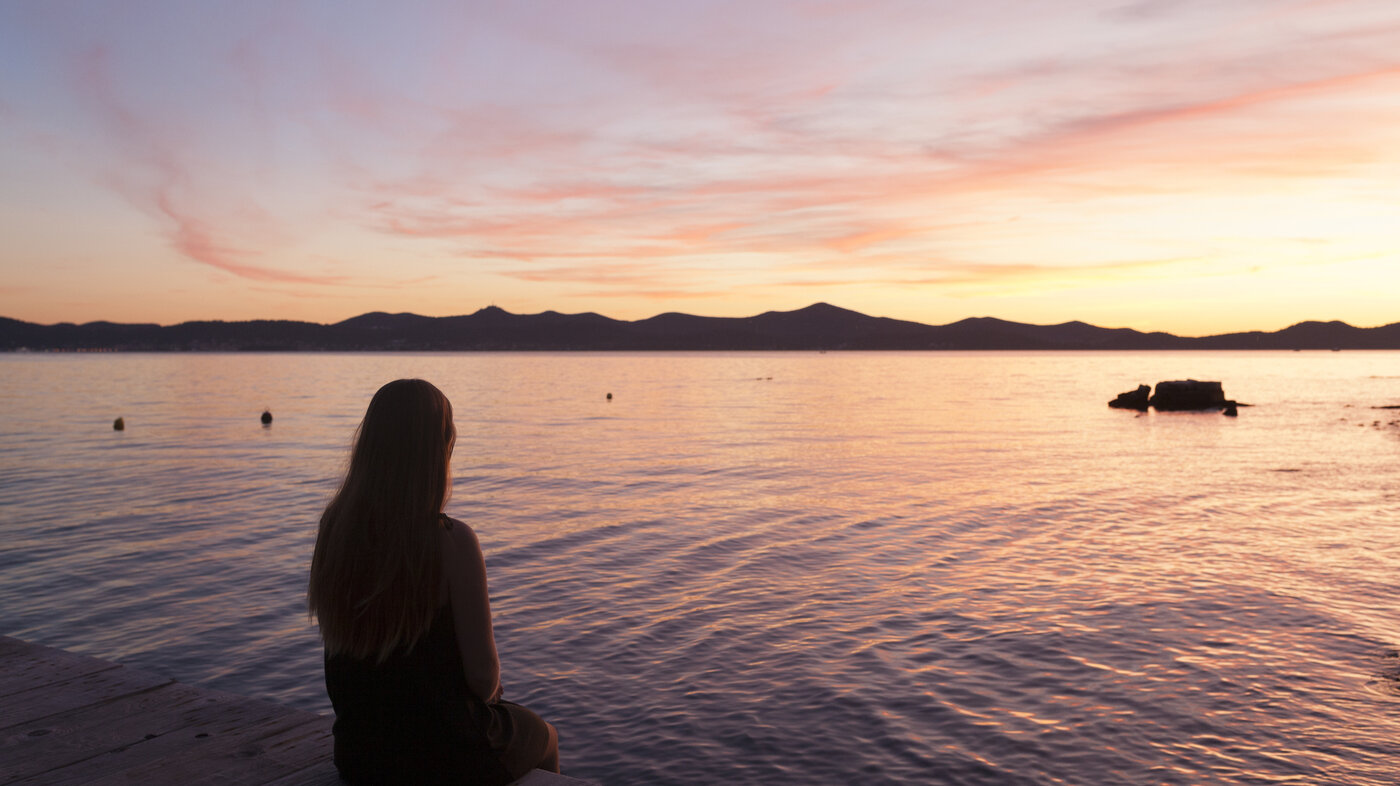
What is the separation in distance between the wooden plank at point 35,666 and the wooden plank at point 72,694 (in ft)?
0.42

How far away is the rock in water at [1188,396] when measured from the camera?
212ft

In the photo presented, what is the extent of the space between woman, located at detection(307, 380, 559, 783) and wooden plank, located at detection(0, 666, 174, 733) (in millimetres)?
3517

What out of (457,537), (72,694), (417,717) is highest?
(457,537)

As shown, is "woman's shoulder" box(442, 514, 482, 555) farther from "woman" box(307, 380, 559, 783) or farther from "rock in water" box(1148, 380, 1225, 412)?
"rock in water" box(1148, 380, 1225, 412)

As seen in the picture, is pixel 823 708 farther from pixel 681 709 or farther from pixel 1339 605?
pixel 1339 605

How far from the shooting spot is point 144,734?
20.3 feet

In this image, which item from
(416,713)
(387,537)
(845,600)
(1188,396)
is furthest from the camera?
(1188,396)

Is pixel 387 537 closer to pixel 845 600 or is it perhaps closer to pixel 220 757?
pixel 220 757

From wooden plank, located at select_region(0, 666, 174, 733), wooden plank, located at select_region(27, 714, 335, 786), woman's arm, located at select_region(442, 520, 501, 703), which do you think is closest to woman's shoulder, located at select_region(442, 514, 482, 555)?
woman's arm, located at select_region(442, 520, 501, 703)

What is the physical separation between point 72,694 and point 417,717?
14.4 feet

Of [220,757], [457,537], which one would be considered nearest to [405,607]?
[457,537]

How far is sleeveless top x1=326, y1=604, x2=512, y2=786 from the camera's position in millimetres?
4520

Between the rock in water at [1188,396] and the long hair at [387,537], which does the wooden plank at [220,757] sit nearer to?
the long hair at [387,537]

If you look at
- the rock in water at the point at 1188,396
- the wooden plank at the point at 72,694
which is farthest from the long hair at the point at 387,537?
the rock in water at the point at 1188,396
